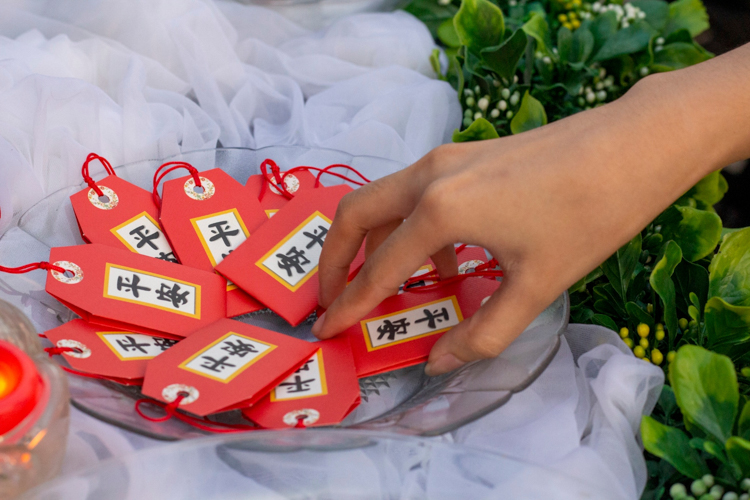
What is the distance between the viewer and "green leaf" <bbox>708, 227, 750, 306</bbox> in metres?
0.62

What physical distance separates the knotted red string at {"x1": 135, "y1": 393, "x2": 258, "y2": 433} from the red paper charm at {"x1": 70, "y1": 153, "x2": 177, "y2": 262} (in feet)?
0.67

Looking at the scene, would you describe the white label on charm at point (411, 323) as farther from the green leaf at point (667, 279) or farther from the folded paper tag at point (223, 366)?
the green leaf at point (667, 279)

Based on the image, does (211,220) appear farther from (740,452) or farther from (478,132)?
(740,452)

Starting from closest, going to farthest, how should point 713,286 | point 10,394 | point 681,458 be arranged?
point 10,394 → point 681,458 → point 713,286

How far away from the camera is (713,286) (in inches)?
24.8

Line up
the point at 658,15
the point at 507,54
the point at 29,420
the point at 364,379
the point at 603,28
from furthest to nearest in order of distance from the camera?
the point at 658,15 < the point at 603,28 < the point at 507,54 < the point at 364,379 < the point at 29,420

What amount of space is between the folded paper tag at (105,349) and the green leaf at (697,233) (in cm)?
58

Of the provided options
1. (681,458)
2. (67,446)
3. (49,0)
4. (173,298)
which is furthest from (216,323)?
(49,0)

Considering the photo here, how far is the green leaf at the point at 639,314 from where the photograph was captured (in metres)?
0.65

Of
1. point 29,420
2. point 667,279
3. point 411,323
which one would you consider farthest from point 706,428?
point 29,420

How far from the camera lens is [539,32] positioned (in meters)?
0.89

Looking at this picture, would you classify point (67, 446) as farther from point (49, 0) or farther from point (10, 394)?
point (49, 0)

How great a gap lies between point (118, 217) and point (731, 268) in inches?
26.0

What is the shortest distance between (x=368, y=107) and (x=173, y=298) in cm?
42
